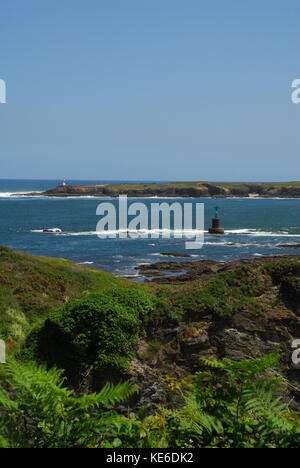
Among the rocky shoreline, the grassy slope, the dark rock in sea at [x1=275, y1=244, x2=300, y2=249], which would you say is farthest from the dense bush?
the dark rock in sea at [x1=275, y1=244, x2=300, y2=249]

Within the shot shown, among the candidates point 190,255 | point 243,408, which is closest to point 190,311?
point 243,408

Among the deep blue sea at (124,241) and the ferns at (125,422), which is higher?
the ferns at (125,422)

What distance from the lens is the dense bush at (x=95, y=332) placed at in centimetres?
1122

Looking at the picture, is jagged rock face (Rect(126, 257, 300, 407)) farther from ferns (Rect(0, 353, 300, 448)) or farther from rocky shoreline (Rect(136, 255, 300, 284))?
rocky shoreline (Rect(136, 255, 300, 284))

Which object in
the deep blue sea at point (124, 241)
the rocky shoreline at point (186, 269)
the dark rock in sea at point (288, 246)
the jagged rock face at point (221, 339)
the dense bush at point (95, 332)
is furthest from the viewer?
the dark rock in sea at point (288, 246)

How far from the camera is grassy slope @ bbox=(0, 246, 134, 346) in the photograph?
16.5 m

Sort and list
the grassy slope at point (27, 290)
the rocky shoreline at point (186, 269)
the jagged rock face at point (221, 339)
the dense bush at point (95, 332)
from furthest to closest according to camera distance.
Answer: the rocky shoreline at point (186, 269) → the grassy slope at point (27, 290) → the jagged rock face at point (221, 339) → the dense bush at point (95, 332)

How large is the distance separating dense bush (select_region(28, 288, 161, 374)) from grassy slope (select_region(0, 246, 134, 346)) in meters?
2.53

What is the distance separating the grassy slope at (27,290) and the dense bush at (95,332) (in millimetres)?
2534

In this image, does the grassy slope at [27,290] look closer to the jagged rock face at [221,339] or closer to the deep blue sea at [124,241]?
the jagged rock face at [221,339]

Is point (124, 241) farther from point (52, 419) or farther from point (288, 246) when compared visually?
point (52, 419)

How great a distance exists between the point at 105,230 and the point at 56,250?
2971cm

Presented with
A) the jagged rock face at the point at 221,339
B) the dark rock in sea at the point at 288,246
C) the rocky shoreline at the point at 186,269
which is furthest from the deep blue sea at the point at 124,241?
the jagged rock face at the point at 221,339

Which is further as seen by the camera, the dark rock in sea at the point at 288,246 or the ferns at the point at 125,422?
the dark rock in sea at the point at 288,246
